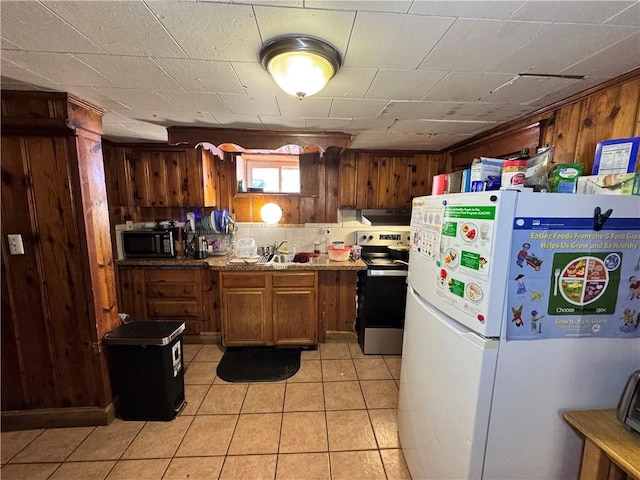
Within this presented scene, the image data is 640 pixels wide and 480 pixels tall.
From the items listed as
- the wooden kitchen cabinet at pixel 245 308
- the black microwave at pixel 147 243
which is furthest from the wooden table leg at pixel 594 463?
the black microwave at pixel 147 243

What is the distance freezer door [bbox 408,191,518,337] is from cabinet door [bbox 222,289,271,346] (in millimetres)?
1813

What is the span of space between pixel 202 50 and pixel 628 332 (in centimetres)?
205

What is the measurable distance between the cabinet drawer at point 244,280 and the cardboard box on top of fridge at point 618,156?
2.45 metres

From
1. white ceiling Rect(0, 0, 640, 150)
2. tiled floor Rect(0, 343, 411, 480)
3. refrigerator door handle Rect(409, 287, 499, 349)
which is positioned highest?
white ceiling Rect(0, 0, 640, 150)

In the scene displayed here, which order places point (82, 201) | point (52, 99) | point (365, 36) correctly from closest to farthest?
point (365, 36) < point (52, 99) < point (82, 201)

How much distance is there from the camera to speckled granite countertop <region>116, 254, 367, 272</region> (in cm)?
266

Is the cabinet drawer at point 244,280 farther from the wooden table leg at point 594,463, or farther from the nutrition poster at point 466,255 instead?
the wooden table leg at point 594,463

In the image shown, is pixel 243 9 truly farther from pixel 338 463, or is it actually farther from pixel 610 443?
pixel 338 463

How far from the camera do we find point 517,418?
1.07 m

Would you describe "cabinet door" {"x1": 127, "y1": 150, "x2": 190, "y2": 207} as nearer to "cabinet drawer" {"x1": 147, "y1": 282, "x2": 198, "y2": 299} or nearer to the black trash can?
"cabinet drawer" {"x1": 147, "y1": 282, "x2": 198, "y2": 299}

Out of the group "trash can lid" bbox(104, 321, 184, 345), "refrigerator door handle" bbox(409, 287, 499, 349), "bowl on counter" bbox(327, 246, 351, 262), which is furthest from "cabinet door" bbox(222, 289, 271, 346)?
"refrigerator door handle" bbox(409, 287, 499, 349)

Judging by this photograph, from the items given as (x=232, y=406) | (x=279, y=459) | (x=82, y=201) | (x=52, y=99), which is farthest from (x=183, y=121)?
(x=279, y=459)

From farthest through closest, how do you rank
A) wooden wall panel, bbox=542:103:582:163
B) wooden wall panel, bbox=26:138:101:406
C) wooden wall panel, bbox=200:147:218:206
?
wooden wall panel, bbox=200:147:218:206 → wooden wall panel, bbox=26:138:101:406 → wooden wall panel, bbox=542:103:582:163

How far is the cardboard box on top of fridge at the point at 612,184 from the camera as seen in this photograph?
1065 mm
